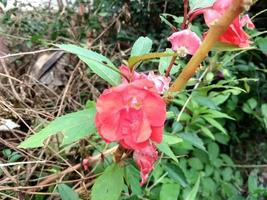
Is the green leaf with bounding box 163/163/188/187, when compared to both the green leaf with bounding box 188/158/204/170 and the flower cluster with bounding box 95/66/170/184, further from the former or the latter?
the flower cluster with bounding box 95/66/170/184

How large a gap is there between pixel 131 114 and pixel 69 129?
15 centimetres

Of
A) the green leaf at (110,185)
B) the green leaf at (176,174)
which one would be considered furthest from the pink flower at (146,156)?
the green leaf at (176,174)

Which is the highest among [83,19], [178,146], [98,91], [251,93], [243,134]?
[83,19]

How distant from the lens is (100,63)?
729 mm

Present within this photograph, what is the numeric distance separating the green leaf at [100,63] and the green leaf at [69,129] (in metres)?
0.07

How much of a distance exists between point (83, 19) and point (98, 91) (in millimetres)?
444

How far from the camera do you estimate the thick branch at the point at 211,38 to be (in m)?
0.65

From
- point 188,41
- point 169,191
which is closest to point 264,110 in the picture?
point 169,191

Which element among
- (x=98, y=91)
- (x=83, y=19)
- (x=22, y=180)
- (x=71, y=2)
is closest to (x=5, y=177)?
(x=22, y=180)

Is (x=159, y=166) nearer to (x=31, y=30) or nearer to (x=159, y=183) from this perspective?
(x=159, y=183)

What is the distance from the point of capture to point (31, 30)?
1940mm

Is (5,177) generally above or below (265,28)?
above

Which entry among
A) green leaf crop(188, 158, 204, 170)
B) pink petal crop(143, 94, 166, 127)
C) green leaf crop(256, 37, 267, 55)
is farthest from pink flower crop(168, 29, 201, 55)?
green leaf crop(256, 37, 267, 55)

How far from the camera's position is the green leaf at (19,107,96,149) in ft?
2.41
